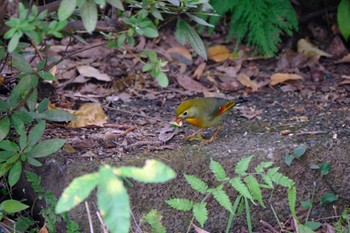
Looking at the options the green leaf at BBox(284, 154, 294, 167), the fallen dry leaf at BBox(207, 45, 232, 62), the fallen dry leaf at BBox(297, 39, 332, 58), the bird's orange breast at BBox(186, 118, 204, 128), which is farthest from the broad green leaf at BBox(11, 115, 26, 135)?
the fallen dry leaf at BBox(297, 39, 332, 58)

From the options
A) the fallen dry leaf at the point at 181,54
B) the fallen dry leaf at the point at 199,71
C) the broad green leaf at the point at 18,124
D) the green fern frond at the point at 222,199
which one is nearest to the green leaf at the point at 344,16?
the fallen dry leaf at the point at 199,71

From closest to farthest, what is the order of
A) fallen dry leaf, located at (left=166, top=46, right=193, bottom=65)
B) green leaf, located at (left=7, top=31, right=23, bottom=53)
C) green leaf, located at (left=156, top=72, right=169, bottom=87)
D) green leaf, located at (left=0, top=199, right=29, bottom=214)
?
1. green leaf, located at (left=7, top=31, right=23, bottom=53)
2. green leaf, located at (left=156, top=72, right=169, bottom=87)
3. green leaf, located at (left=0, top=199, right=29, bottom=214)
4. fallen dry leaf, located at (left=166, top=46, right=193, bottom=65)

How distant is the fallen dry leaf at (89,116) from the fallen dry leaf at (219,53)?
56.5 inches

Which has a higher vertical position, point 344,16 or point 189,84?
point 344,16

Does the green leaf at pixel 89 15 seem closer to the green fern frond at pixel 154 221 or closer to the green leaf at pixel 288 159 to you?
the green fern frond at pixel 154 221

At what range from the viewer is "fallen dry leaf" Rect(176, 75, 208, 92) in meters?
4.92

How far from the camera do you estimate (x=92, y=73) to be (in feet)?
16.2

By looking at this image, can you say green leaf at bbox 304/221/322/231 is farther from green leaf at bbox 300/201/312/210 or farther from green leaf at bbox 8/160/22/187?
green leaf at bbox 8/160/22/187

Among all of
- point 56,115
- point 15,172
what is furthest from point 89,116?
point 15,172

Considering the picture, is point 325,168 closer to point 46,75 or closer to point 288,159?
point 288,159

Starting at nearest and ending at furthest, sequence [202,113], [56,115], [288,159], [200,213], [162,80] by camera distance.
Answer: [162,80] → [200,213] → [56,115] → [288,159] → [202,113]

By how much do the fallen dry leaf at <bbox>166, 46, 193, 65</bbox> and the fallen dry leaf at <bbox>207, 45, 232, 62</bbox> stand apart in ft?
0.56

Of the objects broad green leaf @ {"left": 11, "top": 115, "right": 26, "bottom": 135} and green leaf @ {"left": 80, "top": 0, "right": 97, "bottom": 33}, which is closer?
green leaf @ {"left": 80, "top": 0, "right": 97, "bottom": 33}

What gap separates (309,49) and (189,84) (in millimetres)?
1153
